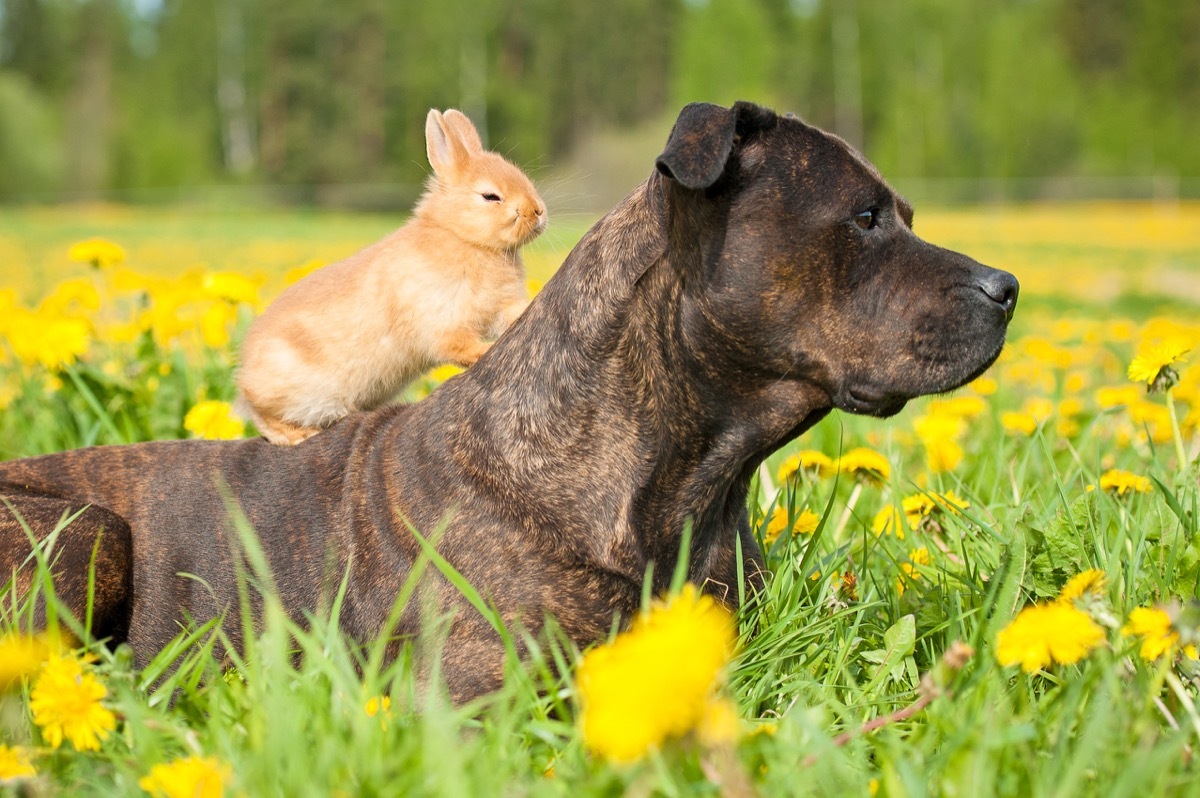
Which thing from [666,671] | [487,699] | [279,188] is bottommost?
[279,188]

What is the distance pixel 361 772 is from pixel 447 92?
157 feet

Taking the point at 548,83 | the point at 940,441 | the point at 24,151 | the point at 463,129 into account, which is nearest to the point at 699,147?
the point at 463,129

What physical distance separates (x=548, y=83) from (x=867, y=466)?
2003 inches

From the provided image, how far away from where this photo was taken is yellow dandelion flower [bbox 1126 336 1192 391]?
9.82ft

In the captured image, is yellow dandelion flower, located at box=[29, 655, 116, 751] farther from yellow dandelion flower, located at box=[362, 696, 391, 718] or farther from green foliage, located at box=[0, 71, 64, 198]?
green foliage, located at box=[0, 71, 64, 198]

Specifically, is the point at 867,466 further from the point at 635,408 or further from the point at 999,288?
the point at 635,408

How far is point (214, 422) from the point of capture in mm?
3842

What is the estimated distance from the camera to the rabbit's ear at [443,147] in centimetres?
353

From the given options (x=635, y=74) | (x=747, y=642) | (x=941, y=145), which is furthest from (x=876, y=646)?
(x=635, y=74)

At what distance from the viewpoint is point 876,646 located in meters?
2.92

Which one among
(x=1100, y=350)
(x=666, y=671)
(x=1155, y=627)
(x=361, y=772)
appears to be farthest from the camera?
(x=1100, y=350)

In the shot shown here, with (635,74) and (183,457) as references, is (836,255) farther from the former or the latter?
(635,74)

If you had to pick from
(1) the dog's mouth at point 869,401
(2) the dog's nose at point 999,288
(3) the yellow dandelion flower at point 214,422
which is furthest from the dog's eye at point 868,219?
(3) the yellow dandelion flower at point 214,422

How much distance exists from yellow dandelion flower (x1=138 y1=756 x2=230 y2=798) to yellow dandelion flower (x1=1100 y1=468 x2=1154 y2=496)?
2.59m
